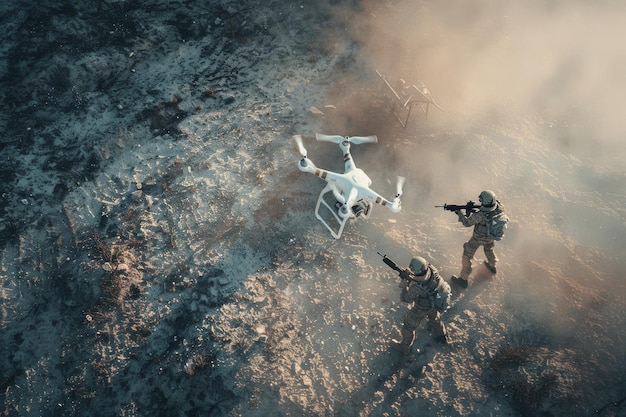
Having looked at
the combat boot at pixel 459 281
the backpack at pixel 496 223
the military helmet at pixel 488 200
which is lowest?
the combat boot at pixel 459 281

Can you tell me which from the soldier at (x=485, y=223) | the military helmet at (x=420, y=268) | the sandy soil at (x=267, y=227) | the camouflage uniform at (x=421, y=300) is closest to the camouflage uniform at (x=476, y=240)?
the soldier at (x=485, y=223)

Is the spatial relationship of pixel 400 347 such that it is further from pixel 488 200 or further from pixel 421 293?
pixel 488 200

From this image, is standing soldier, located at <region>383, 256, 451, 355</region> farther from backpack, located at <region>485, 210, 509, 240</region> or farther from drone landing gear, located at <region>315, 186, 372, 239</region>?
drone landing gear, located at <region>315, 186, 372, 239</region>

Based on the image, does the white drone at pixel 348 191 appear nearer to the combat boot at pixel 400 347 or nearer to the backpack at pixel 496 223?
the backpack at pixel 496 223

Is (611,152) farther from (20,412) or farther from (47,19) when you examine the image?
(47,19)

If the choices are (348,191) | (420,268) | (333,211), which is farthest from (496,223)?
(333,211)

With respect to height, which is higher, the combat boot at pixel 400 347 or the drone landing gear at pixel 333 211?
the drone landing gear at pixel 333 211
